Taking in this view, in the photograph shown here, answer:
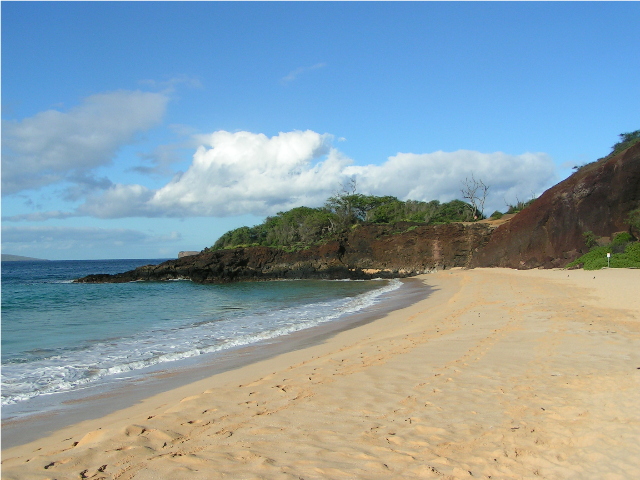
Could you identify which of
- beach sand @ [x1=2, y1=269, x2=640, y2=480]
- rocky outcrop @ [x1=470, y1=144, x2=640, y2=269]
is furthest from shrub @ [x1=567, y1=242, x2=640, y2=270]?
beach sand @ [x1=2, y1=269, x2=640, y2=480]

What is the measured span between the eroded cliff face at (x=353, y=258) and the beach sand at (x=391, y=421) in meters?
32.5

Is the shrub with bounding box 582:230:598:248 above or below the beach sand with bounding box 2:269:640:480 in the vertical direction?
above

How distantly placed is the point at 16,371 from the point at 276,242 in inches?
1967

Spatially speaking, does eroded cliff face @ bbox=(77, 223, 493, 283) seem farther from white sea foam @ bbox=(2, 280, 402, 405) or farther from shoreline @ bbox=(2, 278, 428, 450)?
shoreline @ bbox=(2, 278, 428, 450)

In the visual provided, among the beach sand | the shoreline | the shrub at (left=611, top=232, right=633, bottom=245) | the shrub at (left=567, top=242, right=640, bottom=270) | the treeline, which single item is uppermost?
the treeline

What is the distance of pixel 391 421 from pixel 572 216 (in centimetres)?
3160

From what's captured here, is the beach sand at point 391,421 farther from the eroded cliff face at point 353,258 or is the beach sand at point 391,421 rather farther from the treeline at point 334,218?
the treeline at point 334,218

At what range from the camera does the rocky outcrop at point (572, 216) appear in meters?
27.8

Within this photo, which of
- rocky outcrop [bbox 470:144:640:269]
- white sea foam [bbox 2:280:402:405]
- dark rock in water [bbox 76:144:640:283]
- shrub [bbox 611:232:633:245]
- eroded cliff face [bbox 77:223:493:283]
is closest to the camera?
white sea foam [bbox 2:280:402:405]

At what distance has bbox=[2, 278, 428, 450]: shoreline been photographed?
540 centimetres

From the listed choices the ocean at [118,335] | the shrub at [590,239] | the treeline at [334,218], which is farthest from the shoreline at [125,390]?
the treeline at [334,218]

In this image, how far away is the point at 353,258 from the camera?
47.3 m

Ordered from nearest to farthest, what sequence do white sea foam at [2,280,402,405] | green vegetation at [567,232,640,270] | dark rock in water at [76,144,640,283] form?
white sea foam at [2,280,402,405], green vegetation at [567,232,640,270], dark rock in water at [76,144,640,283]

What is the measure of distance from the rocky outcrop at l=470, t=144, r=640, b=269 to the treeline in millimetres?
18387
